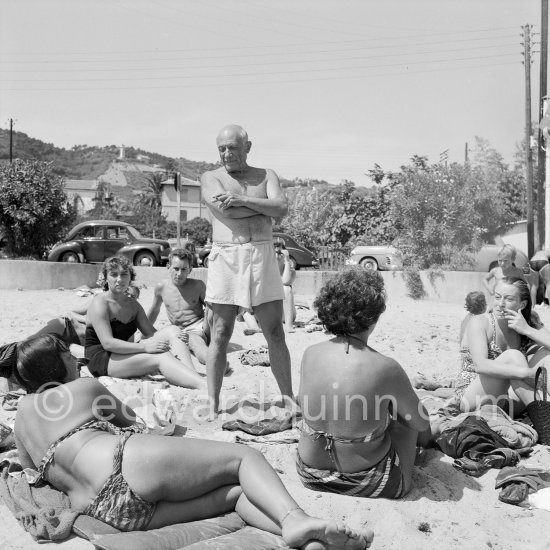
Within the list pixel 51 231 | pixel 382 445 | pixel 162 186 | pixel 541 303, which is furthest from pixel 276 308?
pixel 162 186

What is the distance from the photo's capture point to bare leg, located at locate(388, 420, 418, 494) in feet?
10.8

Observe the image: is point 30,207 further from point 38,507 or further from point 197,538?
point 197,538

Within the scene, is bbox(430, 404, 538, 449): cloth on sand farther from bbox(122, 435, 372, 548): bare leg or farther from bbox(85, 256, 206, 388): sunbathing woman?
bbox(85, 256, 206, 388): sunbathing woman

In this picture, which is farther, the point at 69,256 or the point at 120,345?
the point at 69,256

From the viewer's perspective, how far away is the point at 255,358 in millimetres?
6383

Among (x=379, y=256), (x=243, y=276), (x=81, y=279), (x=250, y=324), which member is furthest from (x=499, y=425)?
(x=379, y=256)

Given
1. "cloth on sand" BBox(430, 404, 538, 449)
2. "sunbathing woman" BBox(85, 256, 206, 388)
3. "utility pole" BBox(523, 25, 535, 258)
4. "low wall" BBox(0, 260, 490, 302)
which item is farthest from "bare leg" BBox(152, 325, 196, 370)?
"utility pole" BBox(523, 25, 535, 258)

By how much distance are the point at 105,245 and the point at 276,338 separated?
1621 cm

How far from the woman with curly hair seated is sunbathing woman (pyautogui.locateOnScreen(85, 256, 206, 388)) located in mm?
2108

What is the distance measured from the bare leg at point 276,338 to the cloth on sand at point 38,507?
70.3 inches

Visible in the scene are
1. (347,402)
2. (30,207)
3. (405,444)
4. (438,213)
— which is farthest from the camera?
(30,207)

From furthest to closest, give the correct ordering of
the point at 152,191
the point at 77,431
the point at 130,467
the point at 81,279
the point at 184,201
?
the point at 152,191 < the point at 184,201 < the point at 81,279 < the point at 77,431 < the point at 130,467

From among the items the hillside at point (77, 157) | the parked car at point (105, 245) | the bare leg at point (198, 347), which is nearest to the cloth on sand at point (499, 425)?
the bare leg at point (198, 347)

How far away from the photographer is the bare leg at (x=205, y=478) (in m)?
2.70
